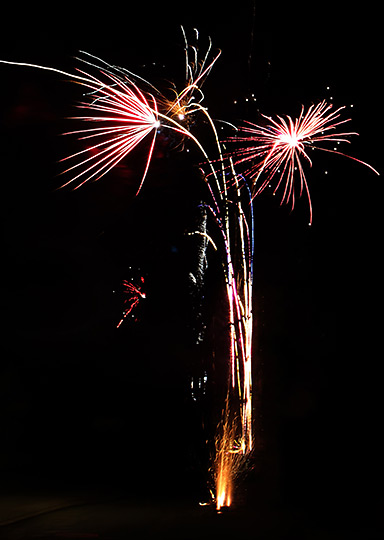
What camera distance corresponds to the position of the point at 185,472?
49.7ft

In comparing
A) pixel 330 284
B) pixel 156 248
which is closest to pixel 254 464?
pixel 330 284

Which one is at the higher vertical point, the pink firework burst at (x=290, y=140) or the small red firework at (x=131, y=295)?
the small red firework at (x=131, y=295)

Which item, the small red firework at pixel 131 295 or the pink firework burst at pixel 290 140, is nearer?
the pink firework burst at pixel 290 140

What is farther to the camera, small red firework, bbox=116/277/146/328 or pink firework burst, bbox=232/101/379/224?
small red firework, bbox=116/277/146/328

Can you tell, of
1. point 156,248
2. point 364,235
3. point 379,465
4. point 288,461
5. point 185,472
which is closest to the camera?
point 379,465

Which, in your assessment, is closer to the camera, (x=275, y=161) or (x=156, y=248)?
(x=275, y=161)

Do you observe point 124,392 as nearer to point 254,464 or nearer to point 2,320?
point 2,320

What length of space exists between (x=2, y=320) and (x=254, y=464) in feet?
44.3

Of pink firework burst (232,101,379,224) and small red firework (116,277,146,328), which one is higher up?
small red firework (116,277,146,328)

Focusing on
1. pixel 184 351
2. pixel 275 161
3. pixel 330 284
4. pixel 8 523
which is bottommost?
pixel 8 523

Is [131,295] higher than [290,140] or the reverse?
higher

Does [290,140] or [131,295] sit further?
[131,295]

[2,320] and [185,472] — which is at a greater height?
[2,320]

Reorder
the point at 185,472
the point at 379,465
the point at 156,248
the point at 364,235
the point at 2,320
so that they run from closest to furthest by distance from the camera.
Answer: the point at 379,465 → the point at 364,235 → the point at 185,472 → the point at 156,248 → the point at 2,320
